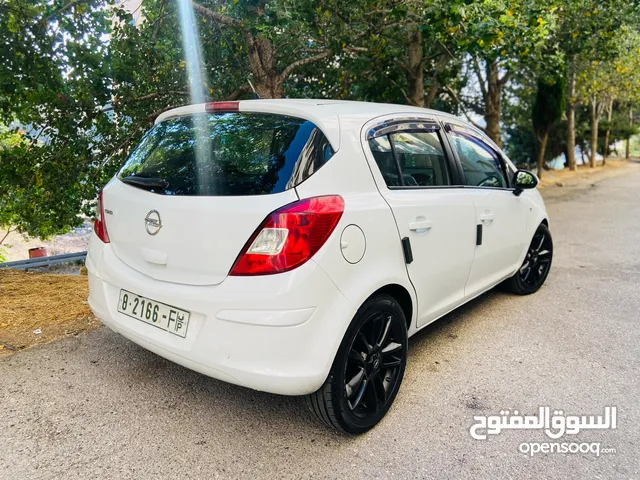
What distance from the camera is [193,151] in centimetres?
259

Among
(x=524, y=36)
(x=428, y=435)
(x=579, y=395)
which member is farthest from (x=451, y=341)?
(x=524, y=36)

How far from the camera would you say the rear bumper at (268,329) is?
2.11 metres

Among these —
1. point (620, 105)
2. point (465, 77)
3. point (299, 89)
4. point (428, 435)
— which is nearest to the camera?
point (428, 435)

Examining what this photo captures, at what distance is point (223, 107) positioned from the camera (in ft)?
8.92

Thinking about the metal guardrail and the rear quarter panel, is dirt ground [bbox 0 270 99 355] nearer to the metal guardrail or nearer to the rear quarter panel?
the rear quarter panel

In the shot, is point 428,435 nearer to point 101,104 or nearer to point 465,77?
point 101,104

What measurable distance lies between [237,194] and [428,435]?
1570mm

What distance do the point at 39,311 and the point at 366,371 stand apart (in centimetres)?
320

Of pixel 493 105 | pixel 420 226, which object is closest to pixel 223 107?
pixel 420 226

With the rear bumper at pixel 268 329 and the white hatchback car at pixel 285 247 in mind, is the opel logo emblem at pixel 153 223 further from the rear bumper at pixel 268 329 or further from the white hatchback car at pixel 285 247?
the rear bumper at pixel 268 329

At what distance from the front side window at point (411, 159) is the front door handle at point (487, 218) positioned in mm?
465

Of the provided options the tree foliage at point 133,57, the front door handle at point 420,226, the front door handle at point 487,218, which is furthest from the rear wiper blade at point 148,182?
the tree foliage at point 133,57

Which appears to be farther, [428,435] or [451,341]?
[451,341]

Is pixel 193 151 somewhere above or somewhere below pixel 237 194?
above
